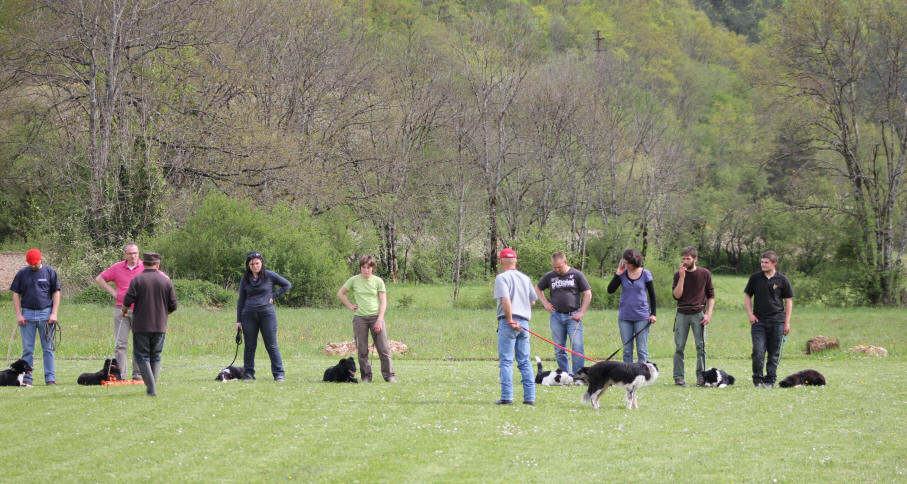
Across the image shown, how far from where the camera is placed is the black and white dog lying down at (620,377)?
34.4ft

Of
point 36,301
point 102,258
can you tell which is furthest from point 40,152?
point 36,301

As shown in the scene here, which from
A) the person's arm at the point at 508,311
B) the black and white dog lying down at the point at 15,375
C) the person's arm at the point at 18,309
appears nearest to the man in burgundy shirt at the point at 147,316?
the person's arm at the point at 18,309

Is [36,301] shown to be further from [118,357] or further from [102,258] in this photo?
[102,258]

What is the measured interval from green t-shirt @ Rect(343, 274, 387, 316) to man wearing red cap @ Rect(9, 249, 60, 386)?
4409 mm

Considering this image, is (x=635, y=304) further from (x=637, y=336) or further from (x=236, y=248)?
(x=236, y=248)

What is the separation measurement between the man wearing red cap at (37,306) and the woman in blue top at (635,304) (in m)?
8.43

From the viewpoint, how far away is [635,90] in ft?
204

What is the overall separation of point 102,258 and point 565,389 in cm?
2304

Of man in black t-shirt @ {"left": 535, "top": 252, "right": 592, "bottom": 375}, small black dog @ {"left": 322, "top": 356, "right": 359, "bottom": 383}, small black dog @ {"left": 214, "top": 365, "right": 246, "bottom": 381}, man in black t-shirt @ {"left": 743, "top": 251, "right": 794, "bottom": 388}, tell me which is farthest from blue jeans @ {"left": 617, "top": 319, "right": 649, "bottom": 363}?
small black dog @ {"left": 214, "top": 365, "right": 246, "bottom": 381}

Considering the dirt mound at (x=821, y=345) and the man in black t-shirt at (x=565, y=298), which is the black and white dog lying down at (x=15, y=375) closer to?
the man in black t-shirt at (x=565, y=298)

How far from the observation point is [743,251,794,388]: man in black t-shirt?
42.4 feet

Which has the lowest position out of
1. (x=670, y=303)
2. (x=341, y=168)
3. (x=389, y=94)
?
(x=670, y=303)

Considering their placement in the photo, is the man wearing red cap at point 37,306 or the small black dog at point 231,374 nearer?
the man wearing red cap at point 37,306

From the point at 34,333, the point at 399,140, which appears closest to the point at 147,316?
Result: the point at 34,333
